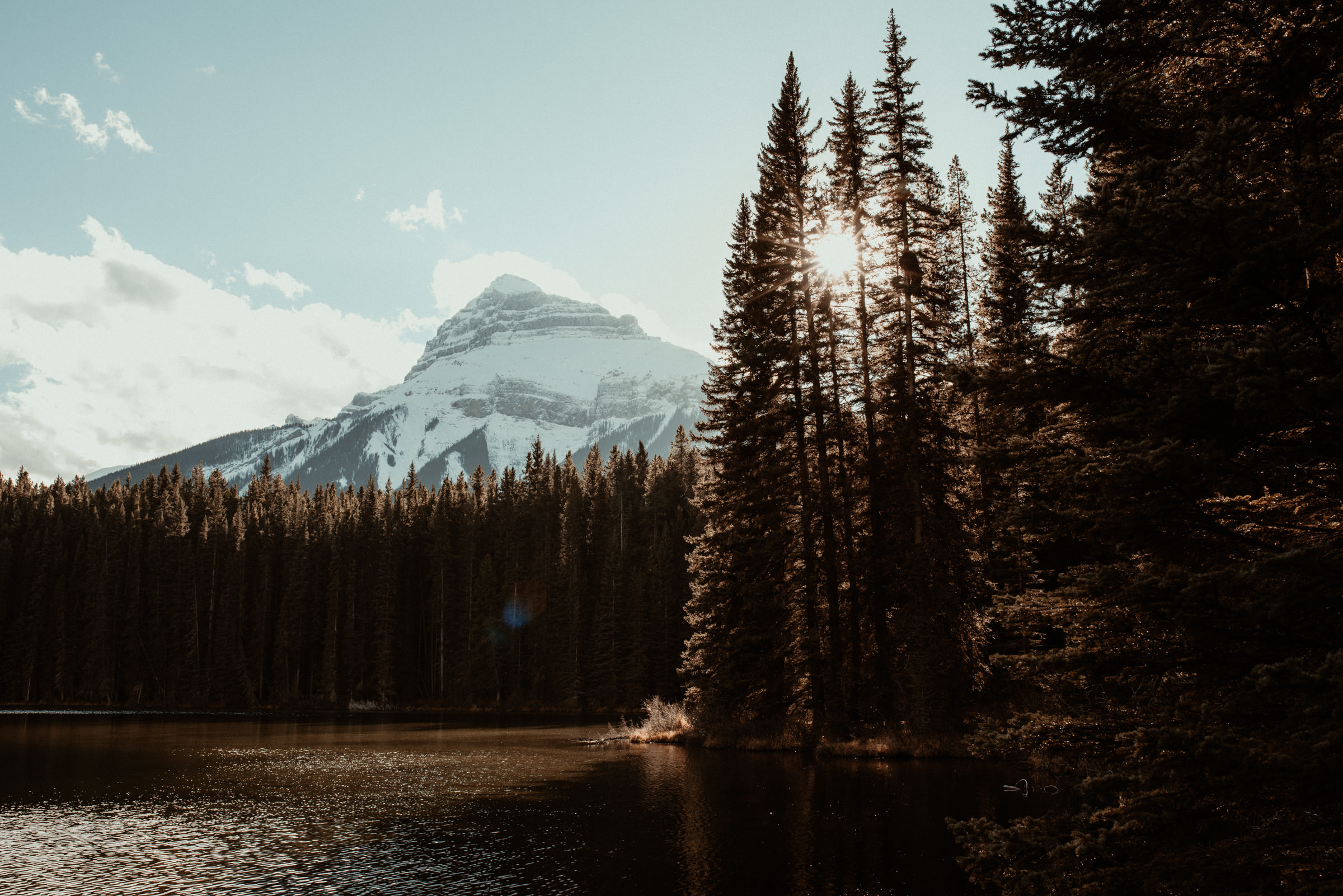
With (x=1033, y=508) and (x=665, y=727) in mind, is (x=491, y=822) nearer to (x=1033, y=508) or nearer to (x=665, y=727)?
(x=1033, y=508)

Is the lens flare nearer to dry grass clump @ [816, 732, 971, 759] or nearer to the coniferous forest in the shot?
the coniferous forest

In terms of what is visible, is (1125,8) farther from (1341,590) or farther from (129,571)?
(129,571)

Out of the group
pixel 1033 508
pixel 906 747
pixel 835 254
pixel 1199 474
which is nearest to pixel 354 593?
pixel 835 254

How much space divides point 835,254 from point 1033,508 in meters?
20.9

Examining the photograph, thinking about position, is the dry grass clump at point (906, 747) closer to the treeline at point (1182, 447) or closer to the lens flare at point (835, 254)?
the treeline at point (1182, 447)

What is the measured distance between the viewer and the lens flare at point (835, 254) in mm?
27609

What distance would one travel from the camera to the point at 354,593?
78.2 m

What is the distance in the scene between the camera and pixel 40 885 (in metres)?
12.2

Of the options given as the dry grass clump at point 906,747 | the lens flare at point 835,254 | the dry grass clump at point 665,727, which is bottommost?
the dry grass clump at point 665,727

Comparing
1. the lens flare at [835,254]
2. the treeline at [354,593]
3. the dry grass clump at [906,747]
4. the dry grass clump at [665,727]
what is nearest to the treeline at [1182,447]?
the dry grass clump at [906,747]

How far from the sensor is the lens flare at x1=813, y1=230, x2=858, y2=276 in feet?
90.6

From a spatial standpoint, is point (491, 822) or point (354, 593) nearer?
point (491, 822)

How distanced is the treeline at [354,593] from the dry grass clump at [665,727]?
28142 mm

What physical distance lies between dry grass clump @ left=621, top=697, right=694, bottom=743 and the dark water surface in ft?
6.23
